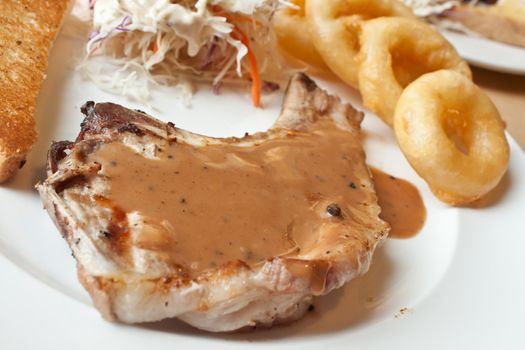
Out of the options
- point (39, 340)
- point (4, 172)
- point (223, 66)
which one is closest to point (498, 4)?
point (223, 66)

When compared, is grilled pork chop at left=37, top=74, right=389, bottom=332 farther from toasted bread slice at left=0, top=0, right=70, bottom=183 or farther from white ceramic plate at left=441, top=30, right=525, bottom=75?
white ceramic plate at left=441, top=30, right=525, bottom=75

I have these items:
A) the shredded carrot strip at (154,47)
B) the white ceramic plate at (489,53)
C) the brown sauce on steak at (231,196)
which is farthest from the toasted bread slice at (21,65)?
the white ceramic plate at (489,53)

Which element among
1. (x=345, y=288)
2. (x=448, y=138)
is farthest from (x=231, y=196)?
→ (x=448, y=138)

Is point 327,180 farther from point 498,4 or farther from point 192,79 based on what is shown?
point 498,4

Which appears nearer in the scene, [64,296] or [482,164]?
[64,296]

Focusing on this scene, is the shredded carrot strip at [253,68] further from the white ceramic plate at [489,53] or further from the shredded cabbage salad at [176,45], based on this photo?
the white ceramic plate at [489,53]
